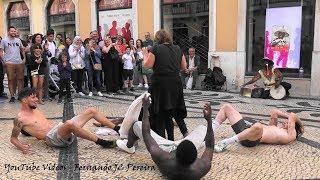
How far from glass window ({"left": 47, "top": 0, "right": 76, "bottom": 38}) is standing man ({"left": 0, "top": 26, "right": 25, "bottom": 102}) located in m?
7.56

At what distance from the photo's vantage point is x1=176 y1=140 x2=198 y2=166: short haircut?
362 cm

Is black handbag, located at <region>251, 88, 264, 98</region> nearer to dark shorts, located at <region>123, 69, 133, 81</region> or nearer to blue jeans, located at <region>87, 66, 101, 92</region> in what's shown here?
dark shorts, located at <region>123, 69, 133, 81</region>

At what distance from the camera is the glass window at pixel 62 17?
1669 centimetres

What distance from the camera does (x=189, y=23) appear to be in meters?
13.5

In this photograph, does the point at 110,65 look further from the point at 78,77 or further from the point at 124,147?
the point at 124,147

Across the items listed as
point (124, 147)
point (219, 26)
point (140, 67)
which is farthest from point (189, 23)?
point (124, 147)

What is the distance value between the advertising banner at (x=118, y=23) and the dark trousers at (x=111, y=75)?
3.31 metres

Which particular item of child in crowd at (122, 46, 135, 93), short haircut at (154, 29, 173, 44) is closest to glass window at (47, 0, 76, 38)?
child in crowd at (122, 46, 135, 93)

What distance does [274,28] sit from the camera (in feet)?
37.7

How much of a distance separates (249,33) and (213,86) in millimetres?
1894

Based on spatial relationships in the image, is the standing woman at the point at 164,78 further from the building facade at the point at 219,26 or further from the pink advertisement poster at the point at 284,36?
the pink advertisement poster at the point at 284,36

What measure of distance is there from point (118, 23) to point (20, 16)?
22.2 feet

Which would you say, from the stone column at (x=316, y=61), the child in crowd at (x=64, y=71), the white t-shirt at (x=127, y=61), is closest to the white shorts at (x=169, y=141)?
the child in crowd at (x=64, y=71)

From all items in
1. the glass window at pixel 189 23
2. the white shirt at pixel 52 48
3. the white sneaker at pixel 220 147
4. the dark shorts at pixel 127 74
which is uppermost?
the glass window at pixel 189 23
